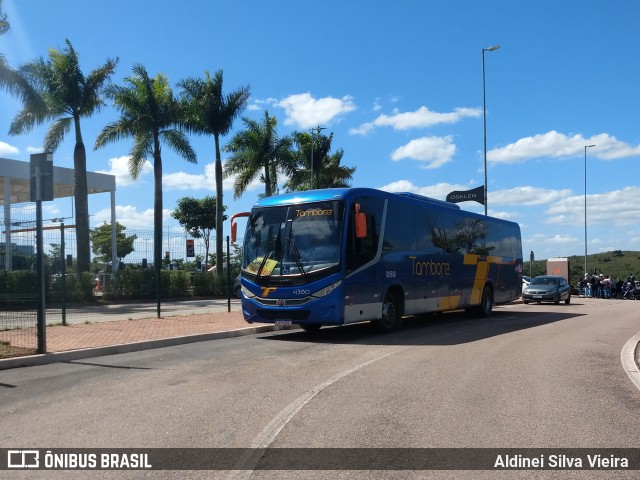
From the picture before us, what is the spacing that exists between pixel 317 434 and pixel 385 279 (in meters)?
8.80

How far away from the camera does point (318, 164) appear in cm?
4691

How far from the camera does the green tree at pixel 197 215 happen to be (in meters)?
60.8

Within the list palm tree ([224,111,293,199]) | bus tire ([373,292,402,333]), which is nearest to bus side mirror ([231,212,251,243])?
bus tire ([373,292,402,333])

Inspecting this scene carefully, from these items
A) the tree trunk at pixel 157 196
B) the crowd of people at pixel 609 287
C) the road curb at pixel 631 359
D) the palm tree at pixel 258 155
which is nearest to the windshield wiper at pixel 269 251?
the road curb at pixel 631 359

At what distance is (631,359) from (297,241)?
270 inches

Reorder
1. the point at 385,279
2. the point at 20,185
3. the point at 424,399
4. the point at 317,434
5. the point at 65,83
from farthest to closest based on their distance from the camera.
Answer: the point at 20,185 < the point at 65,83 < the point at 385,279 < the point at 424,399 < the point at 317,434

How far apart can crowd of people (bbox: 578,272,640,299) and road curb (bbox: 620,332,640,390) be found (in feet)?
92.3

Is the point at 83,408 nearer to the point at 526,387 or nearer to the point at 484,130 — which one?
the point at 526,387

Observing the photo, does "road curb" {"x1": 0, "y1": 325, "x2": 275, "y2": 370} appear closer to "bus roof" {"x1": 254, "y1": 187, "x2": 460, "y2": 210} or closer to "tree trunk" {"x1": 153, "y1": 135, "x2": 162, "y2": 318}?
"bus roof" {"x1": 254, "y1": 187, "x2": 460, "y2": 210}

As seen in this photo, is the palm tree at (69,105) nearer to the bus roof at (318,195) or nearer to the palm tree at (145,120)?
the palm tree at (145,120)

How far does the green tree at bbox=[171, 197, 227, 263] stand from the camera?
60812mm

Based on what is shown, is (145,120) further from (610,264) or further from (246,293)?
(610,264)

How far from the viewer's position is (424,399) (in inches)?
293

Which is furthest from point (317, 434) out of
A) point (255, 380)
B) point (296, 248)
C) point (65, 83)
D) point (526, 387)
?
point (65, 83)
